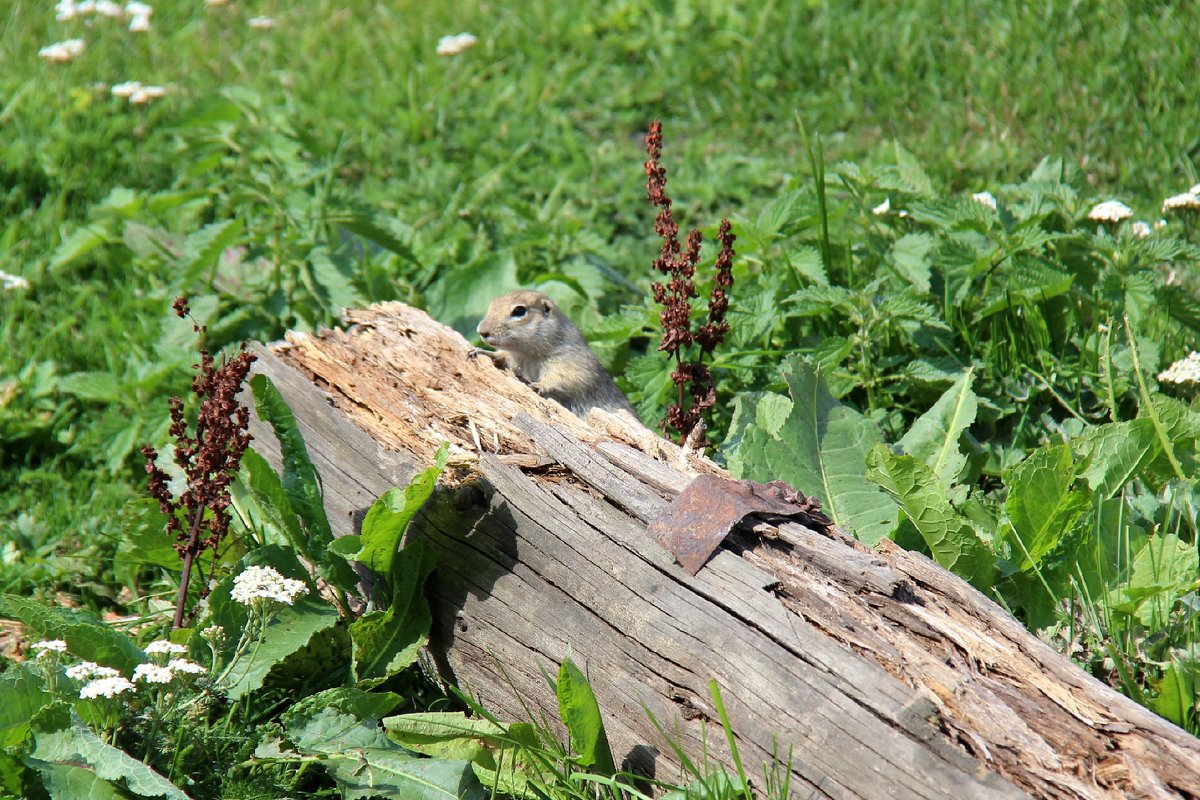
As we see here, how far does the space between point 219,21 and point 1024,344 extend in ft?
20.6

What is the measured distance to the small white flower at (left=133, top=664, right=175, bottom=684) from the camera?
8.65 ft

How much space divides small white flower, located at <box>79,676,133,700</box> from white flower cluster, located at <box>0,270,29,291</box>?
317 centimetres

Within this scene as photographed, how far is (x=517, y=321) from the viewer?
462cm

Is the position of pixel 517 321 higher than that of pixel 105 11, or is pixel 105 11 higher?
pixel 105 11

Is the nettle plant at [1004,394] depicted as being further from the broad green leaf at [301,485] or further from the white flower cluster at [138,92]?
the white flower cluster at [138,92]

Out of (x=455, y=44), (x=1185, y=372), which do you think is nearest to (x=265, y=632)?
(x=1185, y=372)

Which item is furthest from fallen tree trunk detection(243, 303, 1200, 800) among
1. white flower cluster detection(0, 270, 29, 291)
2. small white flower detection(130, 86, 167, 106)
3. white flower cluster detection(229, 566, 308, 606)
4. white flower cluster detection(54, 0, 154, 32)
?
white flower cluster detection(54, 0, 154, 32)

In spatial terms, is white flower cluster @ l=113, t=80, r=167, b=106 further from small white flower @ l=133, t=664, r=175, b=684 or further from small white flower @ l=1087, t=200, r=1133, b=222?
small white flower @ l=1087, t=200, r=1133, b=222

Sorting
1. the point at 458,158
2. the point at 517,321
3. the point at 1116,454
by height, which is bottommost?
the point at 458,158

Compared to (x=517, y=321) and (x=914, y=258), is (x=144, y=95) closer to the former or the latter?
(x=517, y=321)

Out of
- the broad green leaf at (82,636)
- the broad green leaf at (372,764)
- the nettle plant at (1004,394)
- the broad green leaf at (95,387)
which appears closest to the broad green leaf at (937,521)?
the nettle plant at (1004,394)

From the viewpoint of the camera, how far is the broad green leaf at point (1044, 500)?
119 inches

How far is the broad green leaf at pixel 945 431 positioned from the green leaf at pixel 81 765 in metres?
2.35

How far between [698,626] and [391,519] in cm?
92
